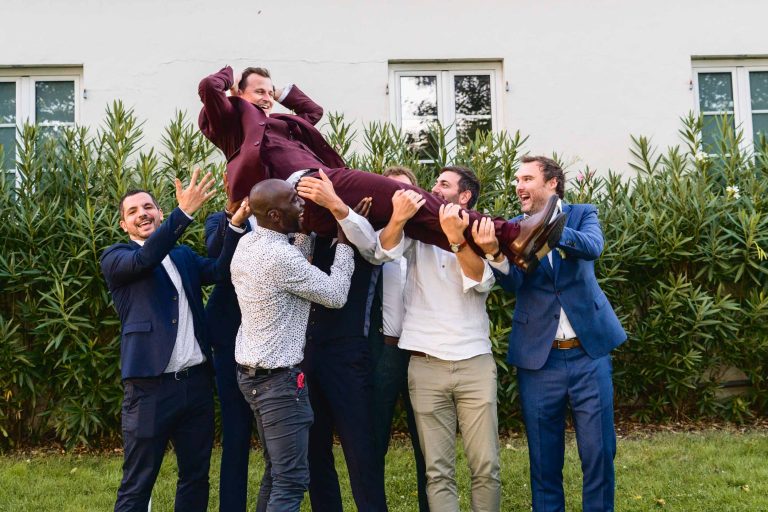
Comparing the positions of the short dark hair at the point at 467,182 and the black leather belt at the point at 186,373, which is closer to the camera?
the black leather belt at the point at 186,373

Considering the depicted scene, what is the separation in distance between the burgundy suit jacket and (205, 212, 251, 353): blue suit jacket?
0.28 m

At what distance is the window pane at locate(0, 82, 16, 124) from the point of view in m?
7.73

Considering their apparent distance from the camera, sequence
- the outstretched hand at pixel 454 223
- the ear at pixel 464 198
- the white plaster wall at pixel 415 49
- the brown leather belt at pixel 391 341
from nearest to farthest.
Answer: the outstretched hand at pixel 454 223 → the brown leather belt at pixel 391 341 → the ear at pixel 464 198 → the white plaster wall at pixel 415 49

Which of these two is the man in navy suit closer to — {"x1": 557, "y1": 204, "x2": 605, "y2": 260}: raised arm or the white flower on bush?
{"x1": 557, "y1": 204, "x2": 605, "y2": 260}: raised arm

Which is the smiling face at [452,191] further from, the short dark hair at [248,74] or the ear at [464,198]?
the short dark hair at [248,74]

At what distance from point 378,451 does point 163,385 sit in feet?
3.74

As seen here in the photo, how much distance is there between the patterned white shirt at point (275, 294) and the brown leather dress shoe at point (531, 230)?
31.8 inches

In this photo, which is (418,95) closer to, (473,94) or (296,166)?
(473,94)

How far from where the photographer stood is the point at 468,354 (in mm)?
3555

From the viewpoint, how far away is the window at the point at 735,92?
26.3 feet

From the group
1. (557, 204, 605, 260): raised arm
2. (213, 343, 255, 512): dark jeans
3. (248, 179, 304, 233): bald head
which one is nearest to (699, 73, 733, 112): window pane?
(557, 204, 605, 260): raised arm

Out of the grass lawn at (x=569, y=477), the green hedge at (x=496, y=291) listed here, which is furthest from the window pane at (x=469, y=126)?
the grass lawn at (x=569, y=477)

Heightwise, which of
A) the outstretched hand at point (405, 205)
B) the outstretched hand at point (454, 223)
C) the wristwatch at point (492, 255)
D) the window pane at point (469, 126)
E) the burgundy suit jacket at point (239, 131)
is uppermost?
the window pane at point (469, 126)

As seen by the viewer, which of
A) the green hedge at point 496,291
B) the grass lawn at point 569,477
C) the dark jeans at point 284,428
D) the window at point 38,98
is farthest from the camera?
the window at point 38,98
